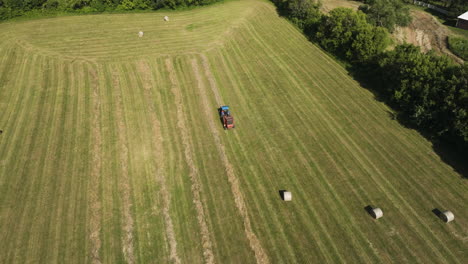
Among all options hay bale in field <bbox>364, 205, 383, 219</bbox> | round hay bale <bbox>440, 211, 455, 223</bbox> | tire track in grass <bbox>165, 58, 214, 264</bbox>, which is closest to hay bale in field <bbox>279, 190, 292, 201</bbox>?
hay bale in field <bbox>364, 205, 383, 219</bbox>

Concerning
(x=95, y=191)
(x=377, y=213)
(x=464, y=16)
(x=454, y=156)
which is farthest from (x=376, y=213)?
(x=464, y=16)

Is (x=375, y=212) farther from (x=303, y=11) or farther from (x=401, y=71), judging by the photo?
(x=303, y=11)

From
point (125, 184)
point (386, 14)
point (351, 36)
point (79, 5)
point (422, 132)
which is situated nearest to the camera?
point (125, 184)

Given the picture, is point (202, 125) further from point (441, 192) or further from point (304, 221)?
point (441, 192)

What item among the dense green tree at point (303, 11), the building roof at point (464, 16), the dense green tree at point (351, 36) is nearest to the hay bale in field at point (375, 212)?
the dense green tree at point (351, 36)

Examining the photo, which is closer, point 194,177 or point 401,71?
point 194,177
